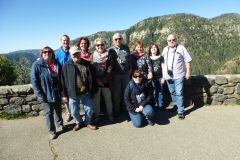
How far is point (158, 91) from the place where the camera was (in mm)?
6875

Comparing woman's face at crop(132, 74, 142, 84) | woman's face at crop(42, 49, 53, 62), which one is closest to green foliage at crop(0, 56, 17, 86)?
woman's face at crop(42, 49, 53, 62)

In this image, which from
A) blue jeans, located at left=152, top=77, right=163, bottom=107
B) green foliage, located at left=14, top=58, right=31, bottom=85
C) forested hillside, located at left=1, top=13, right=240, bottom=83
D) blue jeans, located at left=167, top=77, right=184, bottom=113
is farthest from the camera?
forested hillside, located at left=1, top=13, right=240, bottom=83

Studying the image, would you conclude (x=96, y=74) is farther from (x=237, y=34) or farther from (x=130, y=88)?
(x=237, y=34)

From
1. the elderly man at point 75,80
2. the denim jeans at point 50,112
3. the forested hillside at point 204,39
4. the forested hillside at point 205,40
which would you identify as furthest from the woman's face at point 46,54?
the forested hillside at point 204,39

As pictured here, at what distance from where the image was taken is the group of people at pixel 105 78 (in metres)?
5.50

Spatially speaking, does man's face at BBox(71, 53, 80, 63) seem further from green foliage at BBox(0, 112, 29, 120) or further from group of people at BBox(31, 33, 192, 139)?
green foliage at BBox(0, 112, 29, 120)

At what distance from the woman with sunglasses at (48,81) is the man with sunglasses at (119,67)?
127cm

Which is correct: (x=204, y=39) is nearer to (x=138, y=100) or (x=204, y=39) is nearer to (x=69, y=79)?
(x=138, y=100)

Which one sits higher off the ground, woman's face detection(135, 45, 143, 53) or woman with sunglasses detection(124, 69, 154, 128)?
woman's face detection(135, 45, 143, 53)

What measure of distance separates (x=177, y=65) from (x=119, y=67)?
1362mm

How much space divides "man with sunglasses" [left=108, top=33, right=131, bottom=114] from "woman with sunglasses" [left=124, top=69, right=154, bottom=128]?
30cm

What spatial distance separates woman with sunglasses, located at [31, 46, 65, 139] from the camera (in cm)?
528

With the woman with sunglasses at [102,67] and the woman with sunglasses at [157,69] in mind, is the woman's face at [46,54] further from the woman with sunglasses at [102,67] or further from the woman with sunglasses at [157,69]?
the woman with sunglasses at [157,69]

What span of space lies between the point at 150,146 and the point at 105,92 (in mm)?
1774
